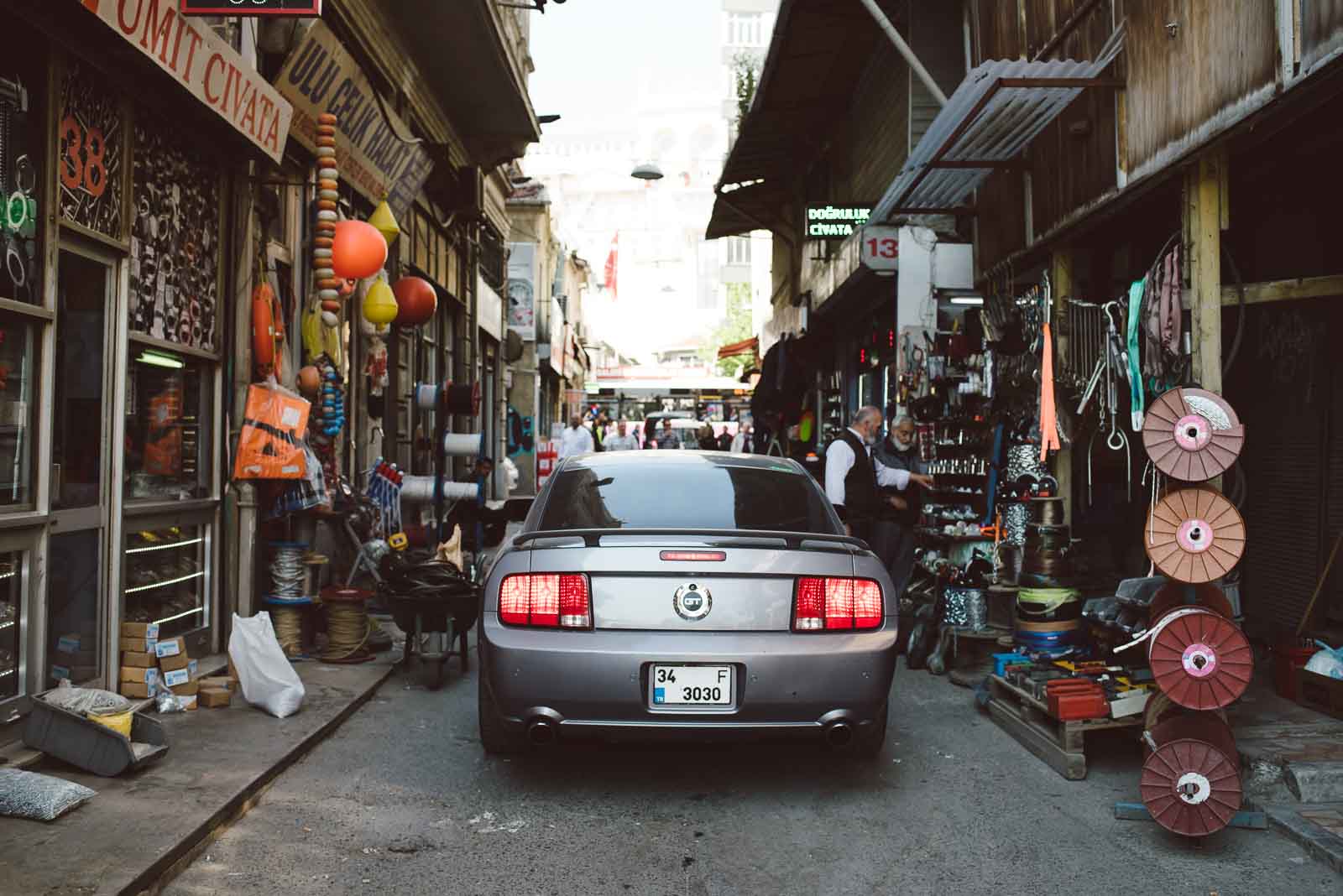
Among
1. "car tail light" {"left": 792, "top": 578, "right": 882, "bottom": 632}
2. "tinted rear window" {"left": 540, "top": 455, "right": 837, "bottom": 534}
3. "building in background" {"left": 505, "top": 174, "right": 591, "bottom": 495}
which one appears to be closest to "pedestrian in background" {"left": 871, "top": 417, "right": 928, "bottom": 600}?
"tinted rear window" {"left": 540, "top": 455, "right": 837, "bottom": 534}

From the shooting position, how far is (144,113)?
6.76m

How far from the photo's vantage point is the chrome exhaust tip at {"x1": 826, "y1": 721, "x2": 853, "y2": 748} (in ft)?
16.1

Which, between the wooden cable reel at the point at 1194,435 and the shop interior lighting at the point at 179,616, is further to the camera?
the shop interior lighting at the point at 179,616

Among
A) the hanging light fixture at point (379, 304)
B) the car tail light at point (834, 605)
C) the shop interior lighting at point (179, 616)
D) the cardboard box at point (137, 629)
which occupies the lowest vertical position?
the shop interior lighting at point (179, 616)

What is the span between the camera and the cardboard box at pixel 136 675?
252 inches

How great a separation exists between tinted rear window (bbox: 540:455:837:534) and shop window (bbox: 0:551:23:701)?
2.43m

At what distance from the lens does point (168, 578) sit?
725 cm

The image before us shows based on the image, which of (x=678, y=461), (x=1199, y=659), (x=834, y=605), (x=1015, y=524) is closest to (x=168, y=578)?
(x=678, y=461)

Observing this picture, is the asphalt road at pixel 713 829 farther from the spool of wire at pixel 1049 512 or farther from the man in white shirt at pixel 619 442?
A: the man in white shirt at pixel 619 442

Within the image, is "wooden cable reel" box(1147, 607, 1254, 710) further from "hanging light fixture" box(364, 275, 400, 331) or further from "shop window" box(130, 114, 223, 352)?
"hanging light fixture" box(364, 275, 400, 331)

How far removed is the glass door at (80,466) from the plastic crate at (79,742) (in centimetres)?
81

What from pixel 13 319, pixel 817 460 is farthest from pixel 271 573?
pixel 817 460

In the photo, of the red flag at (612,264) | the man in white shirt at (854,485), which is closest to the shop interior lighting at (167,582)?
the man in white shirt at (854,485)

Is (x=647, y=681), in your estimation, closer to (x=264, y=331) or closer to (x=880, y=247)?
(x=264, y=331)
